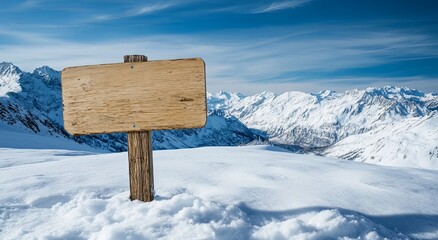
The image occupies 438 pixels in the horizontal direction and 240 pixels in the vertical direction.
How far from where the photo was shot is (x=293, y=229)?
3576 millimetres

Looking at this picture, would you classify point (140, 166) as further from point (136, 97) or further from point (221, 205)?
point (221, 205)

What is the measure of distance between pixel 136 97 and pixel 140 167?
923 mm

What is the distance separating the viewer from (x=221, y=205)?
4.16 m

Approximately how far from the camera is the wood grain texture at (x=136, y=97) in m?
4.03

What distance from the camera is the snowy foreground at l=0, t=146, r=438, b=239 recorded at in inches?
141

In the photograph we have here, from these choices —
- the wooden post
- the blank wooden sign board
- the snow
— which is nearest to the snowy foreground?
the snow

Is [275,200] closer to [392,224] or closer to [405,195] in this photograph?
[392,224]

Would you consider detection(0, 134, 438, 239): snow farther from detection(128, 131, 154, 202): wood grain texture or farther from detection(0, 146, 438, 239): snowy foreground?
detection(128, 131, 154, 202): wood grain texture

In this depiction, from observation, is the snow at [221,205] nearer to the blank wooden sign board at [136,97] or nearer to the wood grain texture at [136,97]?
the blank wooden sign board at [136,97]

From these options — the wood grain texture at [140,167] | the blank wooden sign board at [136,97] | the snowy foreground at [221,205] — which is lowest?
the snowy foreground at [221,205]

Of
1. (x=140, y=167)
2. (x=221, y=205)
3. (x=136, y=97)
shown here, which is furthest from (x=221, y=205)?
(x=136, y=97)

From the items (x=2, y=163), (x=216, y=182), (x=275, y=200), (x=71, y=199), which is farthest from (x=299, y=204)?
(x=2, y=163)

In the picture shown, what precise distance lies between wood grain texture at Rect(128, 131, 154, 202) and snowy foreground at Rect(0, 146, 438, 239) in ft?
0.56

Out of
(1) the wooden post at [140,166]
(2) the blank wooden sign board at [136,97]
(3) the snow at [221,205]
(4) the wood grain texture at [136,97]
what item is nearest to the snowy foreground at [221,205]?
(3) the snow at [221,205]
